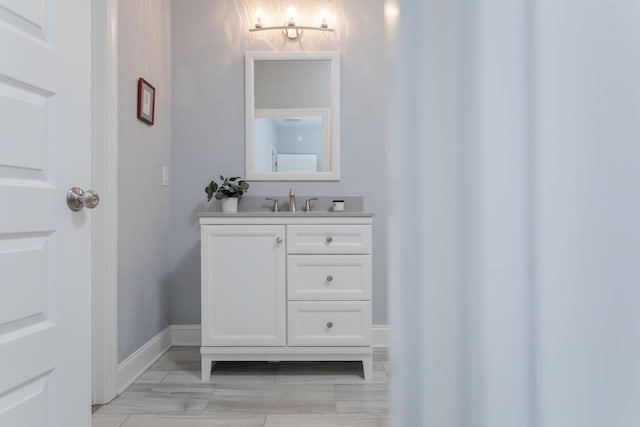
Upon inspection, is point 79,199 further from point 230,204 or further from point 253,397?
point 230,204

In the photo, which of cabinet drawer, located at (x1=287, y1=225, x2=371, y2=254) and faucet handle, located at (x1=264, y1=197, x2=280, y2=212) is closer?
cabinet drawer, located at (x1=287, y1=225, x2=371, y2=254)

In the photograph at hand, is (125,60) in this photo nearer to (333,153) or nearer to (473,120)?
(333,153)

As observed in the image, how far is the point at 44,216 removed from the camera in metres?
0.96

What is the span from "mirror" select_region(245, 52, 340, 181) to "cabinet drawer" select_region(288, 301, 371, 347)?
907 millimetres

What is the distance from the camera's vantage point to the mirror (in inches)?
113

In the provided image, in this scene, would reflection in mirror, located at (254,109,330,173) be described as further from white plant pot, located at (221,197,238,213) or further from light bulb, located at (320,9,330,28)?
light bulb, located at (320,9,330,28)

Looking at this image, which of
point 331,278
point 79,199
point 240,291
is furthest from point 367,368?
point 79,199

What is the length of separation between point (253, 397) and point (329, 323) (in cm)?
50

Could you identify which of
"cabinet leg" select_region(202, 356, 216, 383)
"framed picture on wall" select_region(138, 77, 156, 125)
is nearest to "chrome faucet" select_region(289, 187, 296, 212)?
"framed picture on wall" select_region(138, 77, 156, 125)

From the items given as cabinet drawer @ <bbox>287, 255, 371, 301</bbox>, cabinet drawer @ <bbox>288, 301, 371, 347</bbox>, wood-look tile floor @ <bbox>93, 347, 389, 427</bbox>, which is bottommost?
wood-look tile floor @ <bbox>93, 347, 389, 427</bbox>

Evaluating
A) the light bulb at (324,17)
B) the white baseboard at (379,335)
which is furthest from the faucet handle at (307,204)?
the light bulb at (324,17)

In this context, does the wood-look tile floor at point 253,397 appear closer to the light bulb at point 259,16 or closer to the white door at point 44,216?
the white door at point 44,216

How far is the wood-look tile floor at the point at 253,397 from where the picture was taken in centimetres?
181

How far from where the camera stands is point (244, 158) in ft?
9.50
